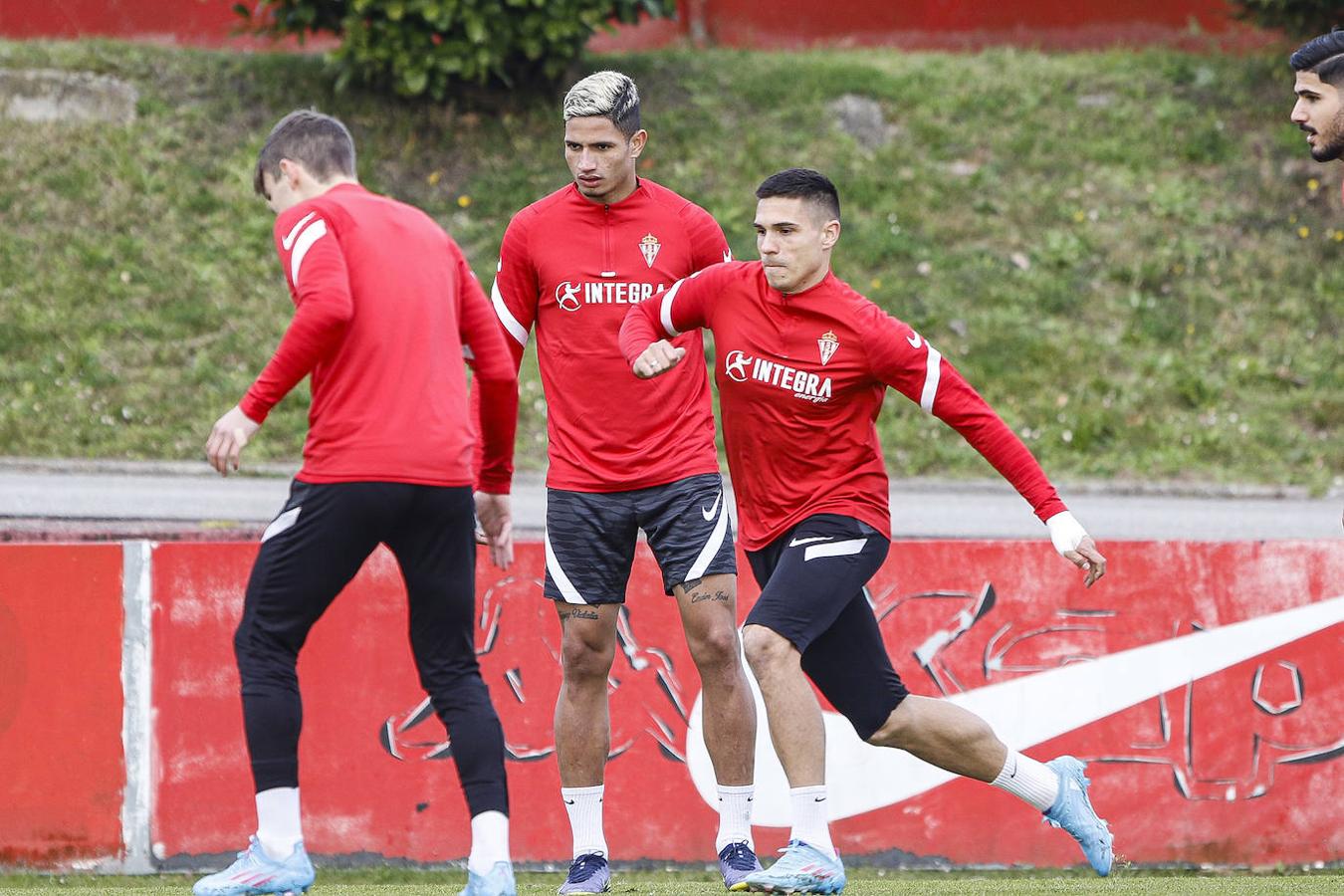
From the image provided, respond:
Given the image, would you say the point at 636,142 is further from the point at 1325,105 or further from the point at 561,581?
the point at 1325,105

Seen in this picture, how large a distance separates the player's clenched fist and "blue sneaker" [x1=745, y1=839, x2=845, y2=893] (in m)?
1.48

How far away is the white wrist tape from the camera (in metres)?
4.84

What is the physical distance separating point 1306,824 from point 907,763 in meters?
1.67

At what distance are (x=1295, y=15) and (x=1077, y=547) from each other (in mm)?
12372

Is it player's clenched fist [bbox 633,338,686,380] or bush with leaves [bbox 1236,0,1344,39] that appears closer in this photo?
player's clenched fist [bbox 633,338,686,380]

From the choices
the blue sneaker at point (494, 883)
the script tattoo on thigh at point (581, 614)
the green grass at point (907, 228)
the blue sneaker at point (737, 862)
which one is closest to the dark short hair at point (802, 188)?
the script tattoo on thigh at point (581, 614)

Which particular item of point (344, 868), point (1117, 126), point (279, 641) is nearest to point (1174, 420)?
point (1117, 126)


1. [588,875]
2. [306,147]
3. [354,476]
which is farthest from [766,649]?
[306,147]

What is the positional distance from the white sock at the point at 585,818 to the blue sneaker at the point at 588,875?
0.08 ft

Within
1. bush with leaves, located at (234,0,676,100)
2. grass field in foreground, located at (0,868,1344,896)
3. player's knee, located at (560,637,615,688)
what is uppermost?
bush with leaves, located at (234,0,676,100)

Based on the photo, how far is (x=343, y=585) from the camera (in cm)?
435

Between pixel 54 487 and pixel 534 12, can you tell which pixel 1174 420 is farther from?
pixel 54 487

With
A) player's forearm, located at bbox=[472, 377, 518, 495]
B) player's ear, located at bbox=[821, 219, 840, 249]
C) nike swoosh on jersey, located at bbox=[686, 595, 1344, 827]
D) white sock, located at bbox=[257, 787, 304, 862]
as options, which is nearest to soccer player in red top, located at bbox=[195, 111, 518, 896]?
white sock, located at bbox=[257, 787, 304, 862]

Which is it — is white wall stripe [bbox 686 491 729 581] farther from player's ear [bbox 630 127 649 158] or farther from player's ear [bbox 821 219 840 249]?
player's ear [bbox 630 127 649 158]
